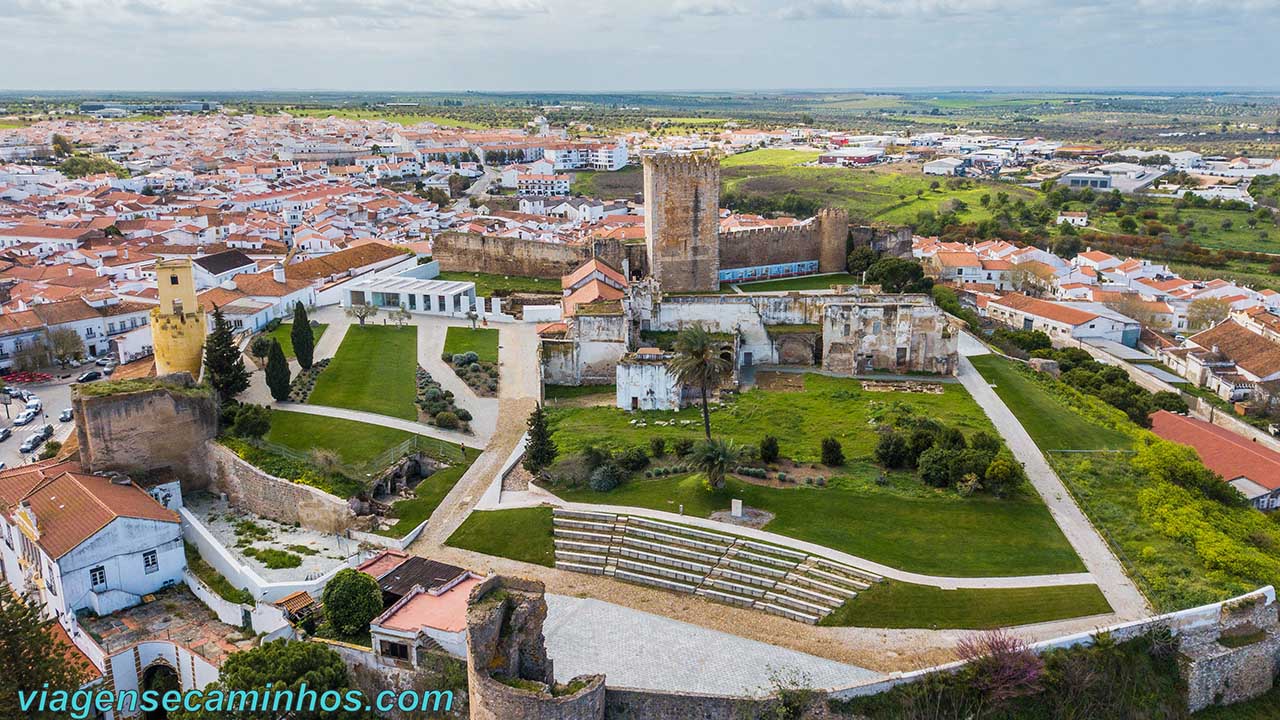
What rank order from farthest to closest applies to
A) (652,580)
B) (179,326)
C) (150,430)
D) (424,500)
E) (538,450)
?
1. (179,326)
2. (150,430)
3. (538,450)
4. (424,500)
5. (652,580)

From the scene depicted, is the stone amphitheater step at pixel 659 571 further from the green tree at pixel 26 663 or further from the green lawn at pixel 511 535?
the green tree at pixel 26 663

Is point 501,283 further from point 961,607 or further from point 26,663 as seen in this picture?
point 961,607

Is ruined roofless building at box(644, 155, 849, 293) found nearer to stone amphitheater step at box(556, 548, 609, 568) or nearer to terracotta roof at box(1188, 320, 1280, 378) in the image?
terracotta roof at box(1188, 320, 1280, 378)

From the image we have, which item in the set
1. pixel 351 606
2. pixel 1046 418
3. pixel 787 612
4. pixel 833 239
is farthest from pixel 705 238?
pixel 351 606

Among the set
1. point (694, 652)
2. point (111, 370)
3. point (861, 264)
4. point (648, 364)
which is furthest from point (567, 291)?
point (694, 652)

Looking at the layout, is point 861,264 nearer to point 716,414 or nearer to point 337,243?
point 716,414

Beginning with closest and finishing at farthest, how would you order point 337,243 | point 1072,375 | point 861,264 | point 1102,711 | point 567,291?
Result: point 1102,711
point 1072,375
point 567,291
point 861,264
point 337,243
